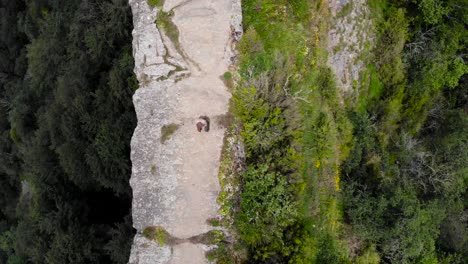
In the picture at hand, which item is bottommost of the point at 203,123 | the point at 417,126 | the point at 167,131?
the point at 167,131

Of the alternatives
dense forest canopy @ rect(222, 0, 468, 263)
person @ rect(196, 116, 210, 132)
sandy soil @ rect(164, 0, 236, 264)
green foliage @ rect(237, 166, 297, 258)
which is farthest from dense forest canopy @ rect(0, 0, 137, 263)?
dense forest canopy @ rect(222, 0, 468, 263)

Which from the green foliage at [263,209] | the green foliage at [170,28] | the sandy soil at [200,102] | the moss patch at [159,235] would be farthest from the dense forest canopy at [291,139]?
the green foliage at [170,28]

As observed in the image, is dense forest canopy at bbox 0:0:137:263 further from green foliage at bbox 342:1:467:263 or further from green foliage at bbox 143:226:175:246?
green foliage at bbox 342:1:467:263

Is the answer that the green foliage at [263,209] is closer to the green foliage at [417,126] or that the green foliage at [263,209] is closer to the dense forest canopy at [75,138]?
the green foliage at [417,126]

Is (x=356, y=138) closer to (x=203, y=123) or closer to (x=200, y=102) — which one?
(x=203, y=123)

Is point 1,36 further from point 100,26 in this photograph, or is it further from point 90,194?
point 90,194

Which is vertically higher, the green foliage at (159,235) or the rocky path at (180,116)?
the rocky path at (180,116)

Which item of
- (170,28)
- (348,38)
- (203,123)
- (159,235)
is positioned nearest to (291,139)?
(203,123)
